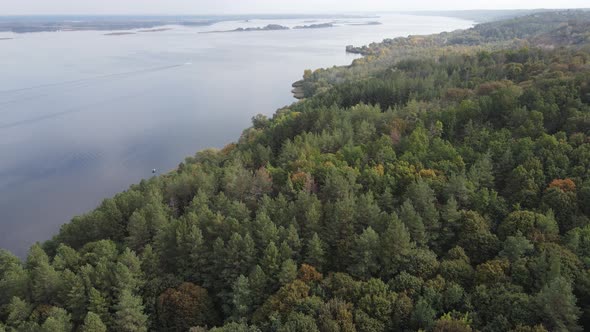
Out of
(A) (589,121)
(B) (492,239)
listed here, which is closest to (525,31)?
(A) (589,121)

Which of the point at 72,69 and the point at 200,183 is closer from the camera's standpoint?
the point at 200,183

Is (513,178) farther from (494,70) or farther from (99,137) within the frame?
(99,137)

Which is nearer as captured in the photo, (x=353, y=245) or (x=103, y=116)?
(x=353, y=245)

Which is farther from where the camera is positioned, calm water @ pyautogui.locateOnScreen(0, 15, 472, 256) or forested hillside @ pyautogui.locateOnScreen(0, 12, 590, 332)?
calm water @ pyautogui.locateOnScreen(0, 15, 472, 256)

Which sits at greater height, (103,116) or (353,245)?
(353,245)
